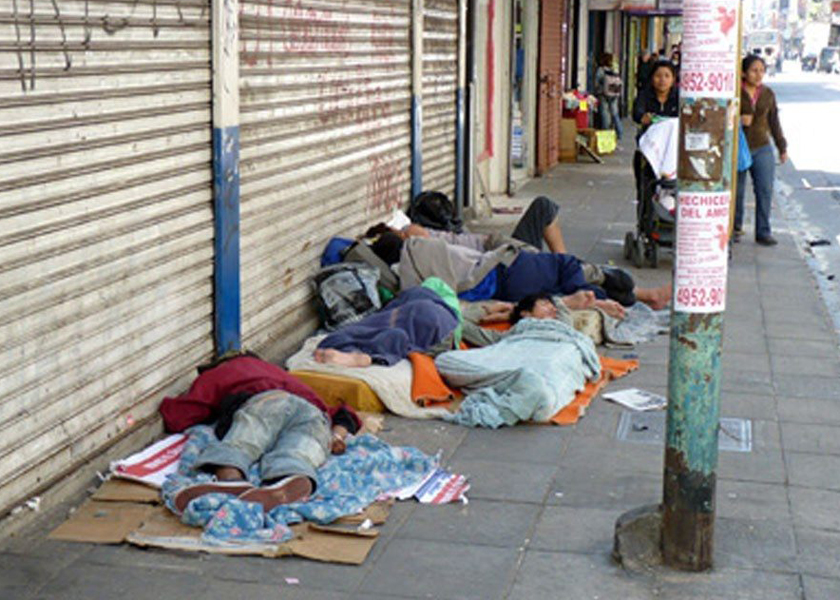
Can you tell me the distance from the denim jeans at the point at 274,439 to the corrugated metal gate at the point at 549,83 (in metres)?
13.2

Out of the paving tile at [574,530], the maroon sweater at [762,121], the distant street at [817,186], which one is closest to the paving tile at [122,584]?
the paving tile at [574,530]

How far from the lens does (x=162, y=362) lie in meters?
6.26

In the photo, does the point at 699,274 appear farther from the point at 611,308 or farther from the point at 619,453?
the point at 611,308

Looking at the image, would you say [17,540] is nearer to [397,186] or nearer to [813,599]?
[813,599]

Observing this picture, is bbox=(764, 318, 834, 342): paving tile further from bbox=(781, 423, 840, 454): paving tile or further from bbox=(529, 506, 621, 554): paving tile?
bbox=(529, 506, 621, 554): paving tile

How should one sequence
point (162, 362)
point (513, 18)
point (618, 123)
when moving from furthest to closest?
point (618, 123) → point (513, 18) → point (162, 362)

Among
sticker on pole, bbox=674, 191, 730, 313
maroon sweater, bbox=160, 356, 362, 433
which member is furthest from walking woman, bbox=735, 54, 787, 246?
sticker on pole, bbox=674, 191, 730, 313

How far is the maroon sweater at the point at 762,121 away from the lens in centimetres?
1196

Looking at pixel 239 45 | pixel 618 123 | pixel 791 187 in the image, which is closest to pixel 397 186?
pixel 239 45

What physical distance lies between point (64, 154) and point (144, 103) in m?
0.77

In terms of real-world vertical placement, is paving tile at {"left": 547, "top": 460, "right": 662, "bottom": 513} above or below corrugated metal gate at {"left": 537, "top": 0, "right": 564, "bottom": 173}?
below

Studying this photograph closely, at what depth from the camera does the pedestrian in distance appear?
81.0ft

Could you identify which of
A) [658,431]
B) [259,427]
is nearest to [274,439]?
[259,427]

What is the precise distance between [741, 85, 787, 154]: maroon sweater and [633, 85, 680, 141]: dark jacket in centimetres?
74
